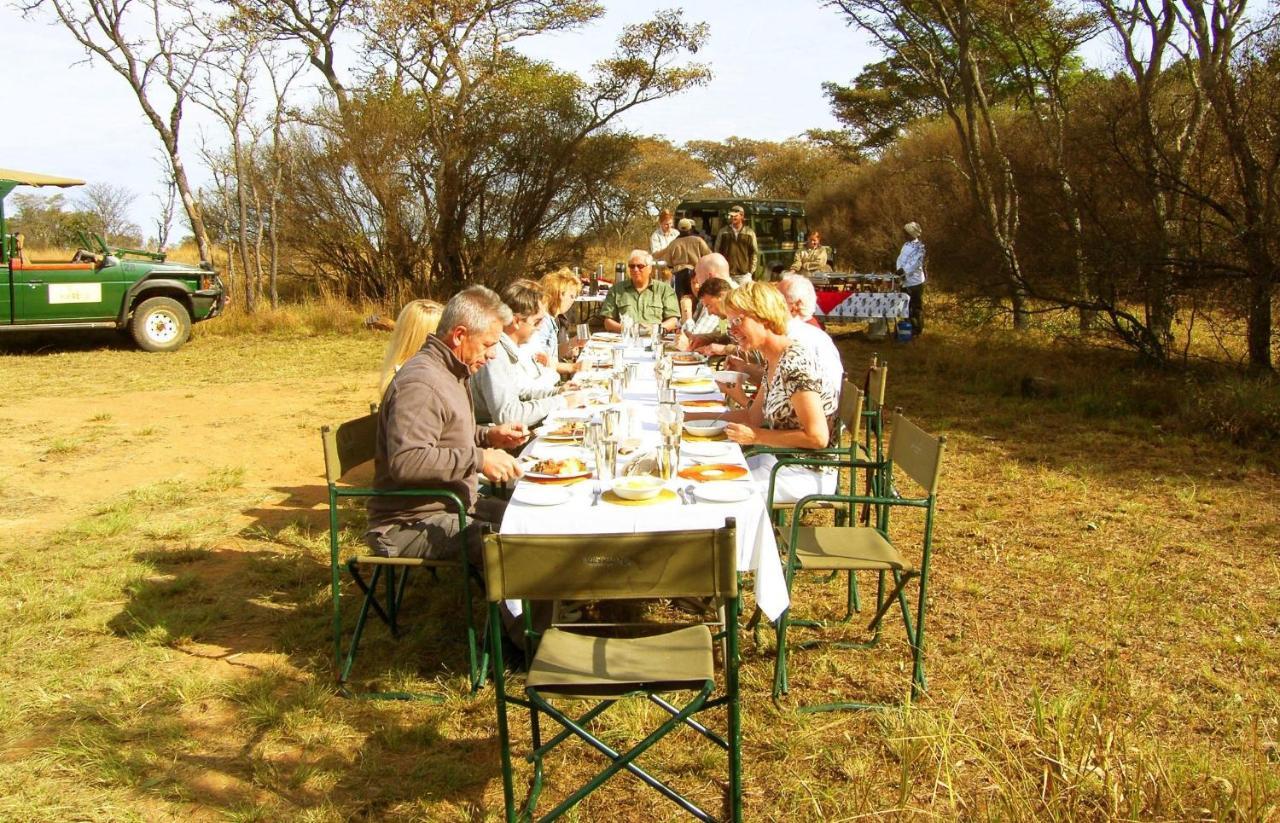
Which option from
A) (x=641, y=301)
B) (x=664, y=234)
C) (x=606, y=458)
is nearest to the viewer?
(x=606, y=458)

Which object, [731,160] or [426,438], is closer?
[426,438]

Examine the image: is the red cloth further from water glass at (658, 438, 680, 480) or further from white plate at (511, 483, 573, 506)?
white plate at (511, 483, 573, 506)

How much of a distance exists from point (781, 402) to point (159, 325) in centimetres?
1042

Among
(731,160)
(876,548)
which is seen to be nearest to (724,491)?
(876,548)

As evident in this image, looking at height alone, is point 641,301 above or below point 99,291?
below

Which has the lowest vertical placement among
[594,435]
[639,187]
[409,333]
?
[594,435]

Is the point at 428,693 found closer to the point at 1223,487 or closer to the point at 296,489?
the point at 296,489

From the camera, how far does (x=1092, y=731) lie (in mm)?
2555

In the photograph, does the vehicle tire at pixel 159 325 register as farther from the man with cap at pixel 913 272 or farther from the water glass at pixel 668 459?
the water glass at pixel 668 459

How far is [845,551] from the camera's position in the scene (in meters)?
3.36

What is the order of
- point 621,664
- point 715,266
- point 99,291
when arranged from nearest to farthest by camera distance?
1. point 621,664
2. point 715,266
3. point 99,291

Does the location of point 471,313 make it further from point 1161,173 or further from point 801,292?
point 1161,173

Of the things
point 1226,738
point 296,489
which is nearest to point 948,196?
point 296,489

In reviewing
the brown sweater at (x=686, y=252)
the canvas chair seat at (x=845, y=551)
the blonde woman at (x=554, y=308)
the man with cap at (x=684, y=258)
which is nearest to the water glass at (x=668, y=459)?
the canvas chair seat at (x=845, y=551)
